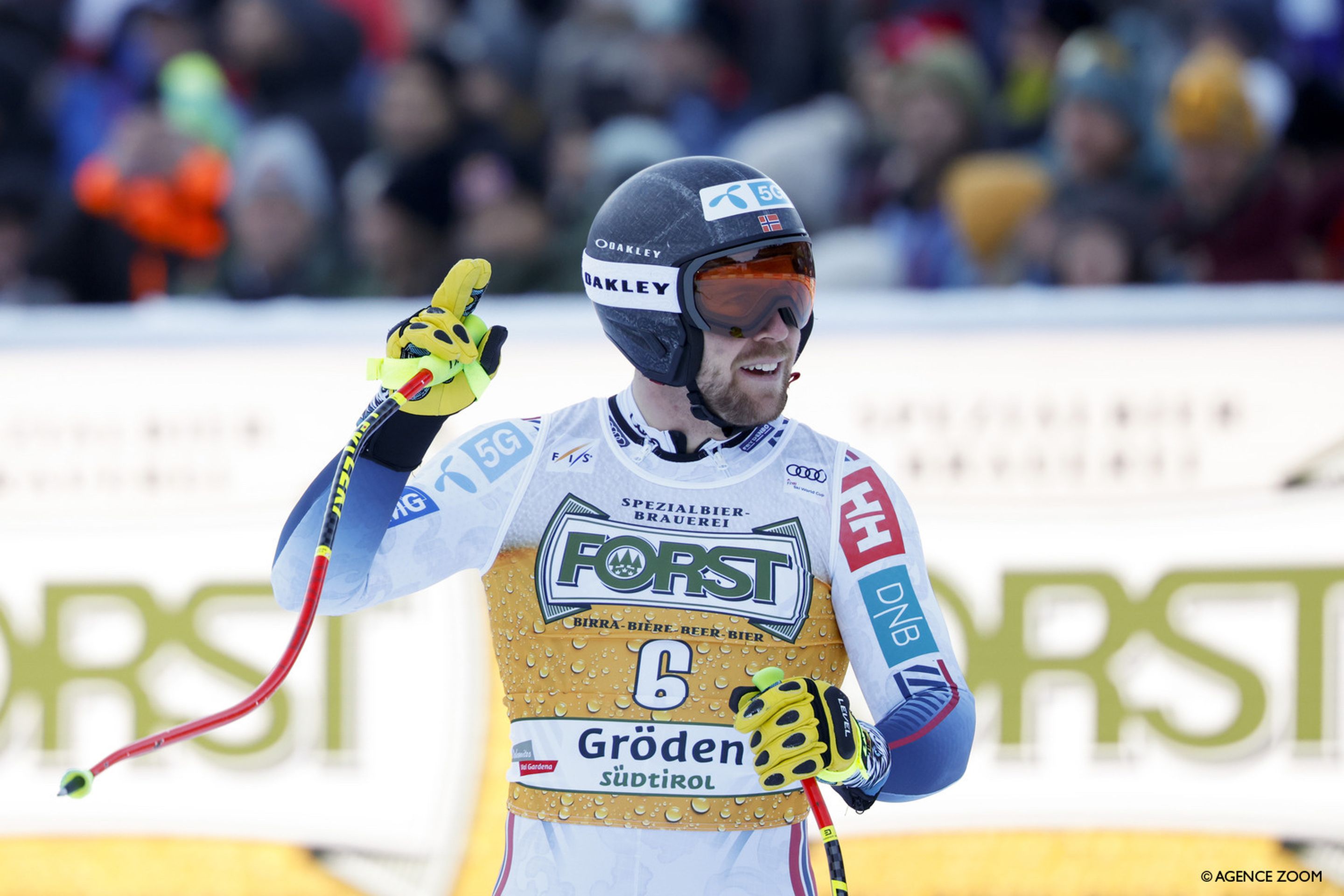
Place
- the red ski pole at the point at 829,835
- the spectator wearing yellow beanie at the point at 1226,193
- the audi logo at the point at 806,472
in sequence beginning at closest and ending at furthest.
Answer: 1. the red ski pole at the point at 829,835
2. the audi logo at the point at 806,472
3. the spectator wearing yellow beanie at the point at 1226,193

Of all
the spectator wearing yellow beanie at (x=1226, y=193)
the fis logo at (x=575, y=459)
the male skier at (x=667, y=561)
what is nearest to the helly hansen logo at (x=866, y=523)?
the male skier at (x=667, y=561)

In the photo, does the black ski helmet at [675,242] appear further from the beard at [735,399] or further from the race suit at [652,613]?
the race suit at [652,613]

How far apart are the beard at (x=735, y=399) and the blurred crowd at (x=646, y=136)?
3.04 meters

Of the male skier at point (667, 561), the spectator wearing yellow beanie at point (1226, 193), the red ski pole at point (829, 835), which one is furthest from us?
the spectator wearing yellow beanie at point (1226, 193)

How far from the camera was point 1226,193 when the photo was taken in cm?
626

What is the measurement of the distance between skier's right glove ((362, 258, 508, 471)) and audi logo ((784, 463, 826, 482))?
619 mm

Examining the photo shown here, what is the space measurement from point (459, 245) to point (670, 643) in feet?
14.3

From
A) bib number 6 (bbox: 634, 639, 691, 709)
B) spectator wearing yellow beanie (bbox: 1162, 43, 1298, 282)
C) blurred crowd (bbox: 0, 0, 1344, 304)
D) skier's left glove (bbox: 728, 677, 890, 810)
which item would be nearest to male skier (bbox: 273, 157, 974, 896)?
bib number 6 (bbox: 634, 639, 691, 709)

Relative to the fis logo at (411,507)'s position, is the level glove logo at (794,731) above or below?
below

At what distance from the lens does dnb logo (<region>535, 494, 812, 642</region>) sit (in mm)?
3176

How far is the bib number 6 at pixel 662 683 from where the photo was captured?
10.4ft

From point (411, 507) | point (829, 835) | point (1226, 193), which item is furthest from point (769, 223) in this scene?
point (1226, 193)

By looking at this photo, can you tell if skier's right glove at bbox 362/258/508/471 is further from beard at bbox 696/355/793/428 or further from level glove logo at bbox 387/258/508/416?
beard at bbox 696/355/793/428

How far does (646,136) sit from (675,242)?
460 centimetres
